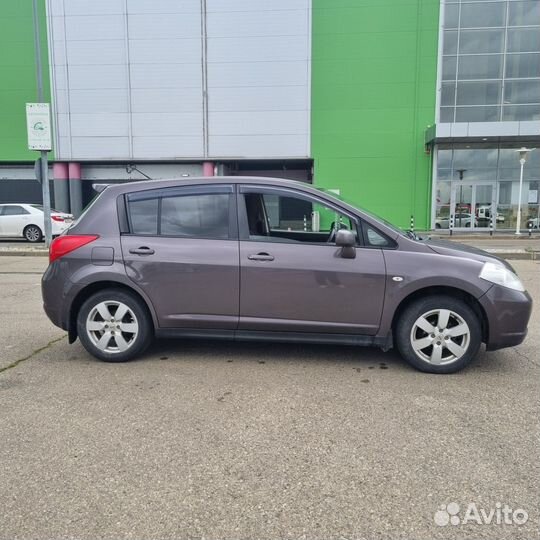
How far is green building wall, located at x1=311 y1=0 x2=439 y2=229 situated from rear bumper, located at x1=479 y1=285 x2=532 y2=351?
21900 mm

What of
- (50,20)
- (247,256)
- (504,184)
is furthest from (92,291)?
(50,20)

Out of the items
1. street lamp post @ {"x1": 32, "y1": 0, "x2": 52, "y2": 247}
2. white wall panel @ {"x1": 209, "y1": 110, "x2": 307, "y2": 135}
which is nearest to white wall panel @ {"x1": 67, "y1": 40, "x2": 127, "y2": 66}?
white wall panel @ {"x1": 209, "y1": 110, "x2": 307, "y2": 135}

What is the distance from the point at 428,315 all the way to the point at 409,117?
2283 cm

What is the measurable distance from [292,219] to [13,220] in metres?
16.6

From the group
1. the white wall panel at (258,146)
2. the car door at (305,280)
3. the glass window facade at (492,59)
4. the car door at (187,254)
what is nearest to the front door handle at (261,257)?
the car door at (305,280)

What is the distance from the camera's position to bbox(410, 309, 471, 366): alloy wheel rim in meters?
4.16

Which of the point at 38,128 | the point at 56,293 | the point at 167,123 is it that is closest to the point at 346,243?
the point at 56,293

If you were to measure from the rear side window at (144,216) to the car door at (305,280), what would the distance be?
839 millimetres

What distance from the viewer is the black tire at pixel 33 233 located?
1822cm

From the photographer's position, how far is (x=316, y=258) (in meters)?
4.27

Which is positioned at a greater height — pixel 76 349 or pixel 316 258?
pixel 316 258

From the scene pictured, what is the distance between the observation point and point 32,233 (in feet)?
60.1

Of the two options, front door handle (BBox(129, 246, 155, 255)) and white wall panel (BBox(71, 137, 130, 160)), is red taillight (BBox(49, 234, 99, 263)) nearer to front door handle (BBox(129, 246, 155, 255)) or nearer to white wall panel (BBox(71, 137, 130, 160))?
front door handle (BBox(129, 246, 155, 255))

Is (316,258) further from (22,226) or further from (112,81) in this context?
(112,81)
